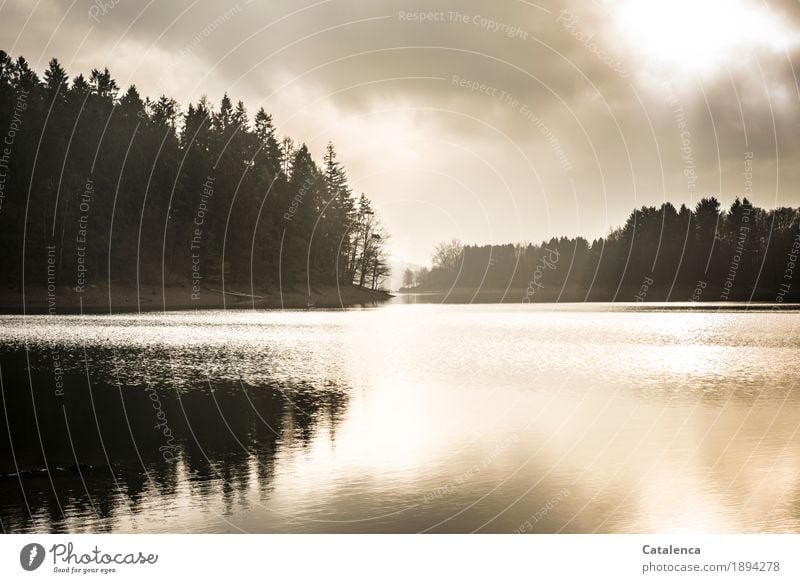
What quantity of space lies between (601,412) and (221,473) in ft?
50.4
